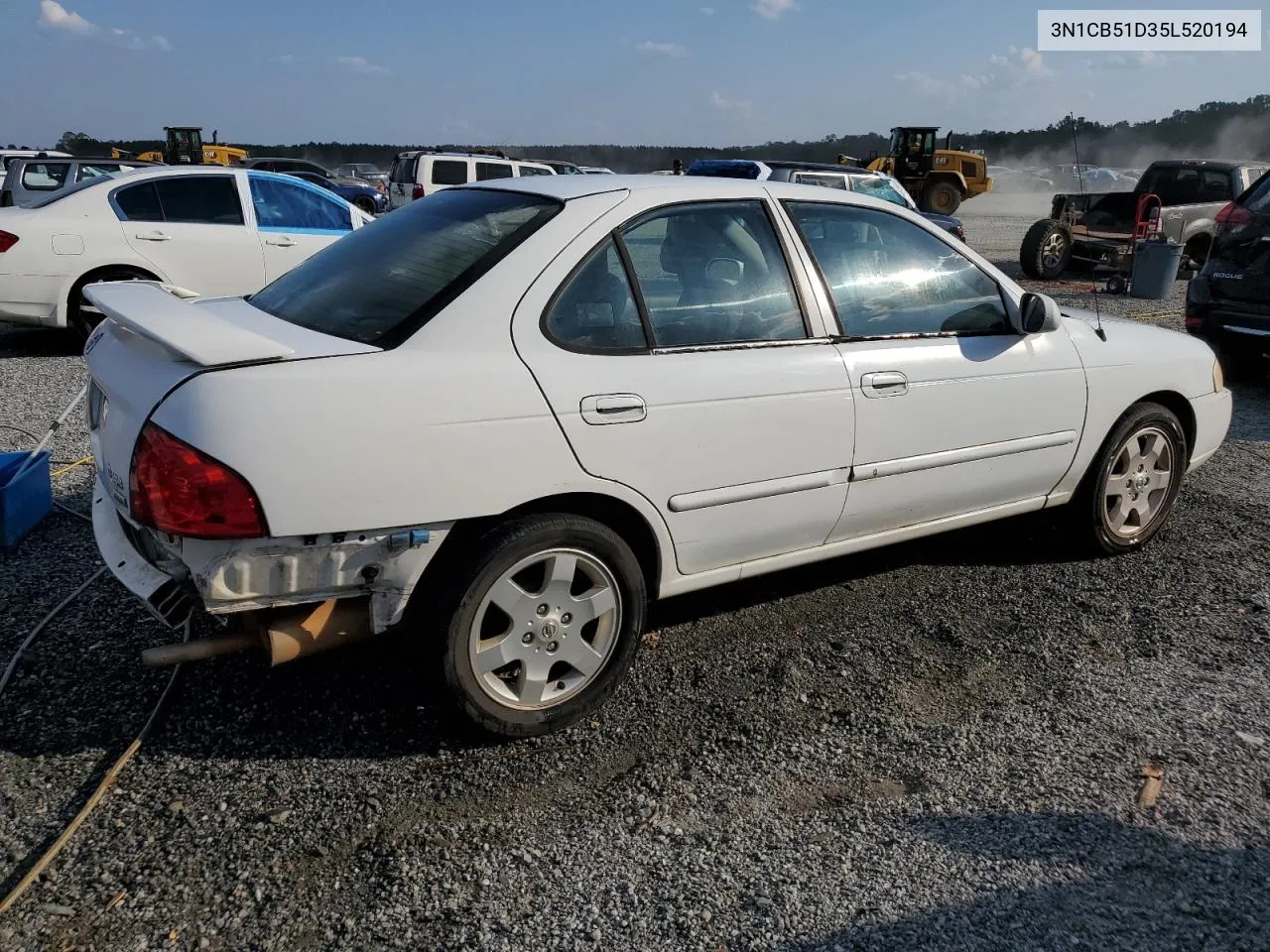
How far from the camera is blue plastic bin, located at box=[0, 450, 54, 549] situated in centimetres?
400

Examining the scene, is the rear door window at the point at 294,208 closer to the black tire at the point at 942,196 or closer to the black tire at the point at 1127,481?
the black tire at the point at 1127,481

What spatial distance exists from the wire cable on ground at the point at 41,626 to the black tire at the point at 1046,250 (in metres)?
14.6

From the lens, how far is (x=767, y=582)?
4066 millimetres

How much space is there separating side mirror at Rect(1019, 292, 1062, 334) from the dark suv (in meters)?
4.82

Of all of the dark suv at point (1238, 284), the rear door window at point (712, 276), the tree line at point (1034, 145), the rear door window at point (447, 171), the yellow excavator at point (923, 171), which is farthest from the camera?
the tree line at point (1034, 145)

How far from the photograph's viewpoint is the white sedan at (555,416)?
2.46 metres

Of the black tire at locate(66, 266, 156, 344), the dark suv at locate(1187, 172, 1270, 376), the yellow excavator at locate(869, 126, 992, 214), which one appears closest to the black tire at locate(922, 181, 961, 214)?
the yellow excavator at locate(869, 126, 992, 214)

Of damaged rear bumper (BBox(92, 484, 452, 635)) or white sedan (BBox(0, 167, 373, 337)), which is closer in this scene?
damaged rear bumper (BBox(92, 484, 452, 635))

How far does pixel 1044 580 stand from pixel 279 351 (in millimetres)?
3229

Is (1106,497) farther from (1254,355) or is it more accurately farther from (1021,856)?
(1254,355)

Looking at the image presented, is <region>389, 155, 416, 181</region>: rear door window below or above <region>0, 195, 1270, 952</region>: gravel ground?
above

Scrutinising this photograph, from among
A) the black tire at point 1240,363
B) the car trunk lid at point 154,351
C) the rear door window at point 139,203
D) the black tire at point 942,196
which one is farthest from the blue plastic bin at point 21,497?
the black tire at point 942,196

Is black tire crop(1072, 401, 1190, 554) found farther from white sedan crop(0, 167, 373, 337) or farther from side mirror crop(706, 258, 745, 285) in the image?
white sedan crop(0, 167, 373, 337)

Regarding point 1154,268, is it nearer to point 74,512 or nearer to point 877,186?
point 877,186
